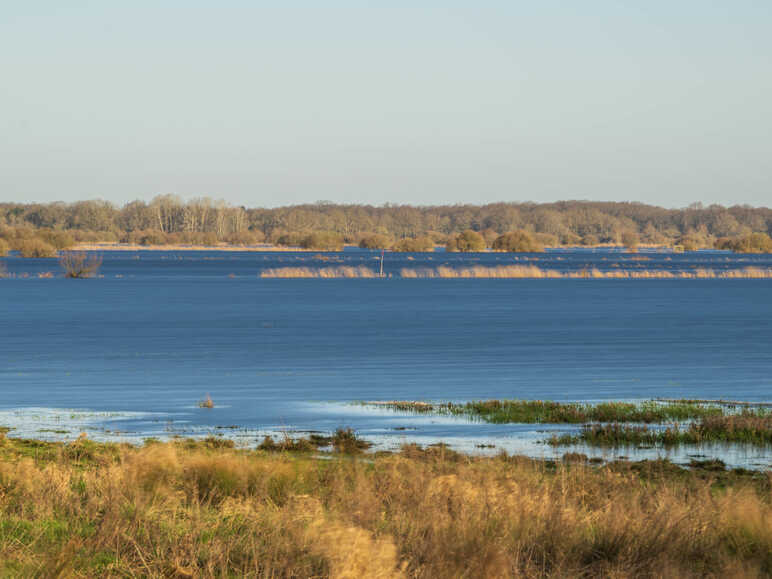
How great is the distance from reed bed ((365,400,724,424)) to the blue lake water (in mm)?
774

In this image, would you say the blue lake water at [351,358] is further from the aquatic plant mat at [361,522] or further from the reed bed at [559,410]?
the aquatic plant mat at [361,522]

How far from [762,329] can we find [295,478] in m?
34.4

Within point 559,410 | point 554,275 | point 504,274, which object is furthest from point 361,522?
point 554,275

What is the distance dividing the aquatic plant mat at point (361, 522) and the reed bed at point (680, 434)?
149 inches

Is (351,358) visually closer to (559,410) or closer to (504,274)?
(559,410)

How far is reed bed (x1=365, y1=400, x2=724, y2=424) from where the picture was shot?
19281 mm

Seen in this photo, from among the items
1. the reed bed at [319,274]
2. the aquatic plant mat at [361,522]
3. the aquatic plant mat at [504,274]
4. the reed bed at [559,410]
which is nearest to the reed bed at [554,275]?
the aquatic plant mat at [504,274]

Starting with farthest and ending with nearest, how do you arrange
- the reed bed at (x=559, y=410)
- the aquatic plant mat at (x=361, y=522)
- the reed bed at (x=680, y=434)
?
the reed bed at (x=559, y=410)
the reed bed at (x=680, y=434)
the aquatic plant mat at (x=361, y=522)

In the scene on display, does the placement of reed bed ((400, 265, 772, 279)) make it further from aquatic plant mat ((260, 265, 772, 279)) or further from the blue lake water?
the blue lake water

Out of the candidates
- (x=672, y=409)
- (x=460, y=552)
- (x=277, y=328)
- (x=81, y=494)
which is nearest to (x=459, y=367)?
(x=672, y=409)

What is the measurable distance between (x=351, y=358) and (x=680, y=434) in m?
15.1

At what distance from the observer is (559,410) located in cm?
1978

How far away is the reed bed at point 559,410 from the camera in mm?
19281

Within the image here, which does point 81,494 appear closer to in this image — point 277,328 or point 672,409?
point 672,409
